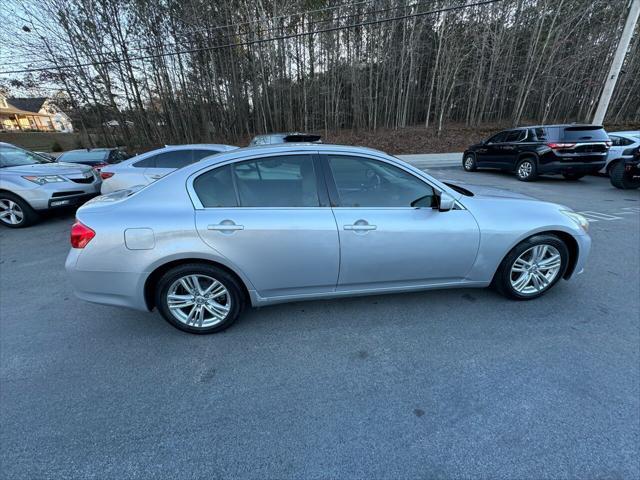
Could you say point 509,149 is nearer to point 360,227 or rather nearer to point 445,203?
point 445,203

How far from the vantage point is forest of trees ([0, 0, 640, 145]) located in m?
15.4

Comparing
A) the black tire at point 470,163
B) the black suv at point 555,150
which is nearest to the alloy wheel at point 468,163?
the black tire at point 470,163

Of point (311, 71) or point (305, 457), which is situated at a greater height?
point (311, 71)

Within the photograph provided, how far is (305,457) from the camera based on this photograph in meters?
1.57

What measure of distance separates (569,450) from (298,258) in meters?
1.96

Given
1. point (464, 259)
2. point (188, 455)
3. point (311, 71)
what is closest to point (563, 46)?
point (311, 71)

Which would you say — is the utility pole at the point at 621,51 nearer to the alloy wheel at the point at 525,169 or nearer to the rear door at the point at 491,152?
the rear door at the point at 491,152

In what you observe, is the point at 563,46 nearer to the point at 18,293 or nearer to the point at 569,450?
the point at 569,450

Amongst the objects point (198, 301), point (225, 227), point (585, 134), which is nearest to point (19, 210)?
point (198, 301)

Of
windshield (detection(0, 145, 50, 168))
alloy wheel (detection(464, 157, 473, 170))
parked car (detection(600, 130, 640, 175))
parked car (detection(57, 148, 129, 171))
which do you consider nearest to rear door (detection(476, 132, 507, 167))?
alloy wheel (detection(464, 157, 473, 170))

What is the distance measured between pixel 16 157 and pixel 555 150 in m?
13.2

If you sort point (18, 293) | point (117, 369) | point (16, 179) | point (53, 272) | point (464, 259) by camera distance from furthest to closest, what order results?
point (16, 179)
point (53, 272)
point (18, 293)
point (464, 259)
point (117, 369)

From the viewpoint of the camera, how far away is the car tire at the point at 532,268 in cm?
271

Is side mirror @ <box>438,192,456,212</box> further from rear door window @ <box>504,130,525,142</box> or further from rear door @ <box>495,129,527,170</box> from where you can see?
rear door window @ <box>504,130,525,142</box>
